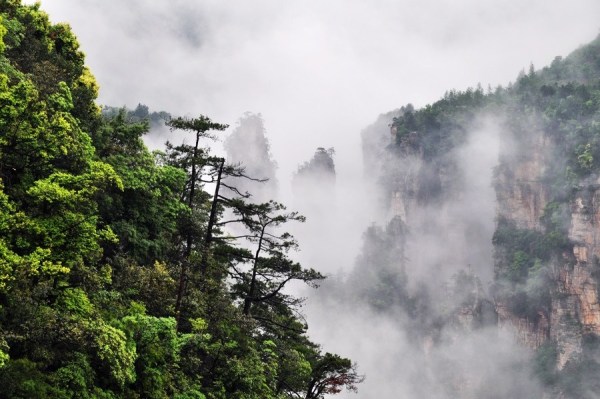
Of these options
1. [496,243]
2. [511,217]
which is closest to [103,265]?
[496,243]

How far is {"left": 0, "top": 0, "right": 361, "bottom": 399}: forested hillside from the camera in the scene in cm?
1520

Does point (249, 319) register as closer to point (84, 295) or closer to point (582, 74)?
point (84, 295)

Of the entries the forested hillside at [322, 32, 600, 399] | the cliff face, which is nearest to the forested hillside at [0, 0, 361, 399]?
the cliff face

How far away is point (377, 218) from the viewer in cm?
19812

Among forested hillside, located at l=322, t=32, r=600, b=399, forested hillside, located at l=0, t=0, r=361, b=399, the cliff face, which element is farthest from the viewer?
forested hillside, located at l=322, t=32, r=600, b=399

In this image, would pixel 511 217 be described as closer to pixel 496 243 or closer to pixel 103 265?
pixel 496 243

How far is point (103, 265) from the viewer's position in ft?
75.8

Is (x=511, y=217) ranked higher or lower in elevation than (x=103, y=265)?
higher

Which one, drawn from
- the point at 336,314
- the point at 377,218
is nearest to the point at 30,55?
the point at 336,314

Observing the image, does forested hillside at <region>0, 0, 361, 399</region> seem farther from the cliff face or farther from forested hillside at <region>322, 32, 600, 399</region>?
forested hillside at <region>322, 32, 600, 399</region>

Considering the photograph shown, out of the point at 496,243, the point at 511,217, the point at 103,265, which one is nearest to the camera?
the point at 103,265

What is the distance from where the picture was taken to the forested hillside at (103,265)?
15.2 m

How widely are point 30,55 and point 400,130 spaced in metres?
150

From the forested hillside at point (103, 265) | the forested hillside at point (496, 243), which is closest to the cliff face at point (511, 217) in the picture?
the forested hillside at point (496, 243)
